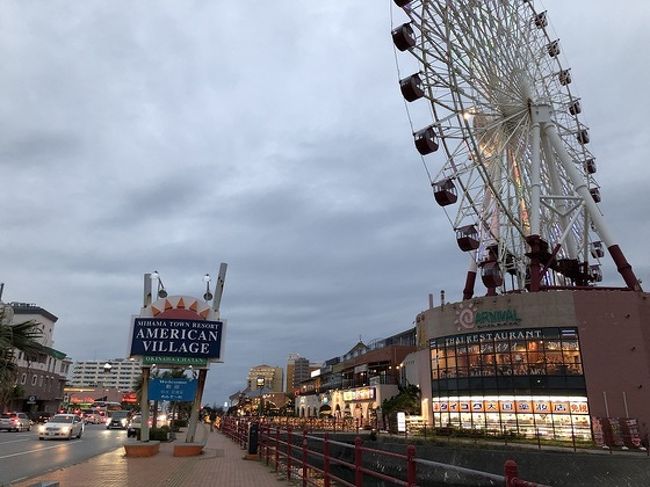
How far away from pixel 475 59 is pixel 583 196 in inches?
553

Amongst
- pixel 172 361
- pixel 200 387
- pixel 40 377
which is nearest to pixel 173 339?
pixel 172 361

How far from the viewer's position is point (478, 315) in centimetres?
4281

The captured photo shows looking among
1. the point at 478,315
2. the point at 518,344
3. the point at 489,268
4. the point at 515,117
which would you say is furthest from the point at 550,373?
the point at 515,117

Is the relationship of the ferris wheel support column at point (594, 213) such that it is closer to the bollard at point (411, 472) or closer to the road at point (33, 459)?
the road at point (33, 459)

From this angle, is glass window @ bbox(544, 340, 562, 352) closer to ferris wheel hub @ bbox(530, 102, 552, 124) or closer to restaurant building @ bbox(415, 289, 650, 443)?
restaurant building @ bbox(415, 289, 650, 443)

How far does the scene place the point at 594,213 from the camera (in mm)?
41281

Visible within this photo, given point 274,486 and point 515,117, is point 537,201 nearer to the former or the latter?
point 515,117

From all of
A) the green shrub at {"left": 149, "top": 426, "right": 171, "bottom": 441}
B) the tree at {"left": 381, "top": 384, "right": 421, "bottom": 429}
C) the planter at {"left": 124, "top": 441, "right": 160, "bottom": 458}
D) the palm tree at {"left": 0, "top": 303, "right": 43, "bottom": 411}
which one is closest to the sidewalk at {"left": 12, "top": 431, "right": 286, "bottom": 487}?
the planter at {"left": 124, "top": 441, "right": 160, "bottom": 458}

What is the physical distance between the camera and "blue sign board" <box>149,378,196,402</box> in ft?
70.5

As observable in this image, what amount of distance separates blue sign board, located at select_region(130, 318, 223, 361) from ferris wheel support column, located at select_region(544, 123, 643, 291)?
32.7 meters

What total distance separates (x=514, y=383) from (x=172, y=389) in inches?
1094

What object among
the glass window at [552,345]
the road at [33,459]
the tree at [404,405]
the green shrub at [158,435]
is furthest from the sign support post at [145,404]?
the glass window at [552,345]

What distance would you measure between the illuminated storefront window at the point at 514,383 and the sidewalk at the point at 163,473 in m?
24.7

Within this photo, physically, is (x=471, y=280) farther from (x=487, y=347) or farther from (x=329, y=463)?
(x=329, y=463)
